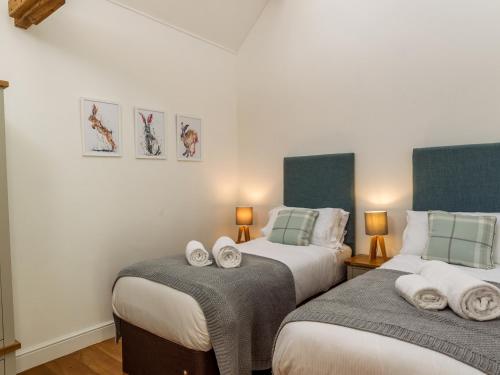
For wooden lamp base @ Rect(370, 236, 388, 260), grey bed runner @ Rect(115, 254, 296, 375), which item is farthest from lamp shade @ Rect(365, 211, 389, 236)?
grey bed runner @ Rect(115, 254, 296, 375)

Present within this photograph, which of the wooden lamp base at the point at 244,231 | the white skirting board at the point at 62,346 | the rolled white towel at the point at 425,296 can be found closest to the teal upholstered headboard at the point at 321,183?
the wooden lamp base at the point at 244,231

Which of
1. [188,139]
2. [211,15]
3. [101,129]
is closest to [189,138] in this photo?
[188,139]

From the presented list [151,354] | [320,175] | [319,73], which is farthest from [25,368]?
[319,73]

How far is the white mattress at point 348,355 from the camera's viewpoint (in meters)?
1.18

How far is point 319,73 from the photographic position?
357 centimetres

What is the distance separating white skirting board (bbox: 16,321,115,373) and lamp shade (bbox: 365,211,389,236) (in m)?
2.38

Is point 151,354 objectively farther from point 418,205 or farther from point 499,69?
point 499,69

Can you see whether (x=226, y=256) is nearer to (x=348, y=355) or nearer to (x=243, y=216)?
(x=348, y=355)

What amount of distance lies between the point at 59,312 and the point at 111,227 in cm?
75

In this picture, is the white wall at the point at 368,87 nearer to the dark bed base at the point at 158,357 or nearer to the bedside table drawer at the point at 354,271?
the bedside table drawer at the point at 354,271

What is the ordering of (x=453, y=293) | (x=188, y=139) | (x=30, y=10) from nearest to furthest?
(x=453, y=293)
(x=30, y=10)
(x=188, y=139)

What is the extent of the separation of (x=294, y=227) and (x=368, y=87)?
1.50m

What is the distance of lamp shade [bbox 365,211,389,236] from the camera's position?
296cm

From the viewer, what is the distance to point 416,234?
2.65 meters
